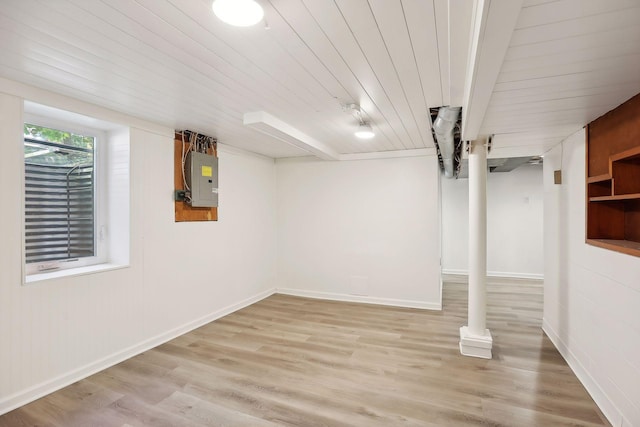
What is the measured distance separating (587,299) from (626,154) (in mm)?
1237

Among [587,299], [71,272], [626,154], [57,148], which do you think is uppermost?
[57,148]

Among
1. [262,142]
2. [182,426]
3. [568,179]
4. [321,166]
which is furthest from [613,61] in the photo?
[321,166]

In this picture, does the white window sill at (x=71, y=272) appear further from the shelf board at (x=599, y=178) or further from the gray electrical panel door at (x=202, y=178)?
the shelf board at (x=599, y=178)

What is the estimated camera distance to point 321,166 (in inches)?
199

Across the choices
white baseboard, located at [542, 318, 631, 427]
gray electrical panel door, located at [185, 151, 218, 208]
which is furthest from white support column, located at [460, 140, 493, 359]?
gray electrical panel door, located at [185, 151, 218, 208]

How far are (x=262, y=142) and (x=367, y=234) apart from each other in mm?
2055

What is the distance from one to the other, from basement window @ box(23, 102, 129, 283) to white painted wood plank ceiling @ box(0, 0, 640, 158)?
1.53ft

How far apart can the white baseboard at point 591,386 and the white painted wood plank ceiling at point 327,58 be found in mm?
1916

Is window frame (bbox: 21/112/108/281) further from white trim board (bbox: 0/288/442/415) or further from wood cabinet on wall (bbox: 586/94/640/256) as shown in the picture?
wood cabinet on wall (bbox: 586/94/640/256)

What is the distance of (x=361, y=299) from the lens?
479 cm

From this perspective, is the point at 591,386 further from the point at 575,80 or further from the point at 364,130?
the point at 364,130

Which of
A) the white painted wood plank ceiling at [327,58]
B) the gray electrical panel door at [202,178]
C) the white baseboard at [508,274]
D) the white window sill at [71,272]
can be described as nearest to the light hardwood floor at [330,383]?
the white window sill at [71,272]

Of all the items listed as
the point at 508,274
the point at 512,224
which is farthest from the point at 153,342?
the point at 512,224

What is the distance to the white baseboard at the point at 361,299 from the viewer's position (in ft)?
14.5
